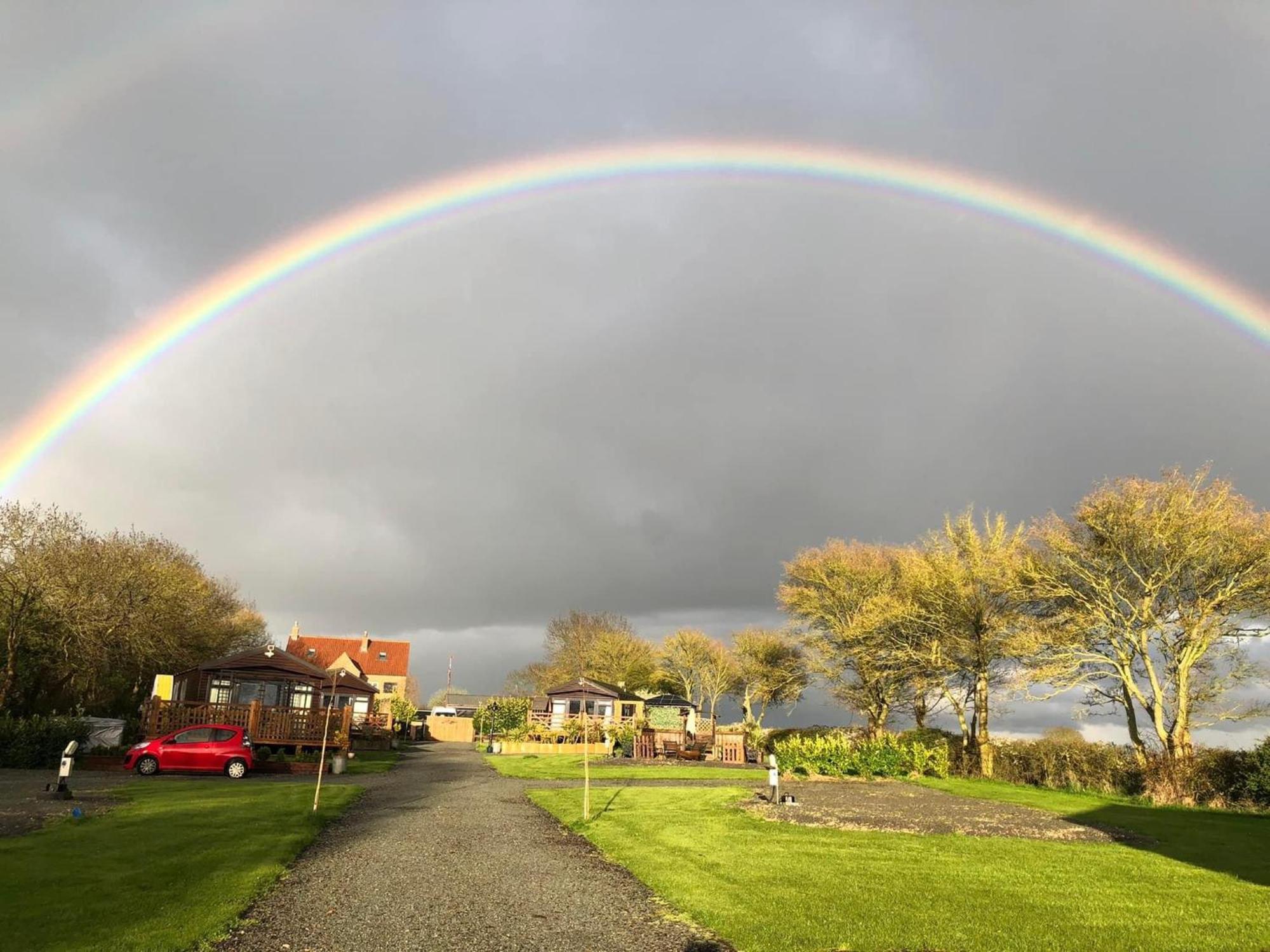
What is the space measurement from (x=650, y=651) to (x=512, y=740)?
40116 millimetres

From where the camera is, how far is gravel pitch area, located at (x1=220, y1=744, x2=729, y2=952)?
7.99 m

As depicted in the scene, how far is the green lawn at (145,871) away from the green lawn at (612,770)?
492 inches

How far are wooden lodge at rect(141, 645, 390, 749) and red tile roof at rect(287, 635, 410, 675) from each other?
4171 cm

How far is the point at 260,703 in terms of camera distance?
3209 cm

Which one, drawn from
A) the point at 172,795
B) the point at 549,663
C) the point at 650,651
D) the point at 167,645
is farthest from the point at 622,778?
the point at 549,663

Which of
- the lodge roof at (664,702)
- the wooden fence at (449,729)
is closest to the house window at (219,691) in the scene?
the wooden fence at (449,729)

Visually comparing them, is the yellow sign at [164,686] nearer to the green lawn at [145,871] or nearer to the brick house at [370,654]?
the green lawn at [145,871]

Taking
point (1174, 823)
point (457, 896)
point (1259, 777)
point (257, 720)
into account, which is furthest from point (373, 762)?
point (1259, 777)

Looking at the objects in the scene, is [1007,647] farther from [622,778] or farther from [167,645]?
[167,645]

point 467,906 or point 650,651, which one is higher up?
point 650,651

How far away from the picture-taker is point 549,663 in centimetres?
9288

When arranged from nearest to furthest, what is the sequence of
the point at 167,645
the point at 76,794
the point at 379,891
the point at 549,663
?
1. the point at 379,891
2. the point at 76,794
3. the point at 167,645
4. the point at 549,663

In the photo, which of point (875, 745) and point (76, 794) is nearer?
point (76, 794)

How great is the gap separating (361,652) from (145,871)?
87.4 metres
